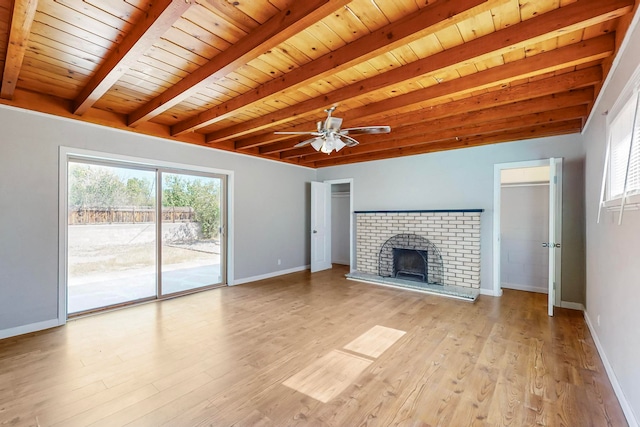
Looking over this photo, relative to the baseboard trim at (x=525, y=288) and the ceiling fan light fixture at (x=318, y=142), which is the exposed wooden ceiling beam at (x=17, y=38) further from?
the baseboard trim at (x=525, y=288)

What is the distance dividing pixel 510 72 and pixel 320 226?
4.88 meters

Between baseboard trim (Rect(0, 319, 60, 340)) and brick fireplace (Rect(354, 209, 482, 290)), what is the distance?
4808mm

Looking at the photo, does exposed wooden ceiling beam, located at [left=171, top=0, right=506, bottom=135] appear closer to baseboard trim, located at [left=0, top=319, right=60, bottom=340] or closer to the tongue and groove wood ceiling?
the tongue and groove wood ceiling

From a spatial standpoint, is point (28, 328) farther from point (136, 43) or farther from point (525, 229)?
point (525, 229)

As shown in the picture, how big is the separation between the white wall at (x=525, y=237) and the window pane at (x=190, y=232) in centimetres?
522

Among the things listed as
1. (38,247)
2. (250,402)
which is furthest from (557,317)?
(38,247)

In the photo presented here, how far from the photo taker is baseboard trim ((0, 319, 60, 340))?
3.16m

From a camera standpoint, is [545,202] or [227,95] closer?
[227,95]

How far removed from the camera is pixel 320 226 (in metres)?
6.88

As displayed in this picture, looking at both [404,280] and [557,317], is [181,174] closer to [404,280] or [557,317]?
[404,280]

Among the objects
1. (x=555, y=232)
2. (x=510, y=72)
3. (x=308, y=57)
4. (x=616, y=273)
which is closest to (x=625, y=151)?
(x=616, y=273)

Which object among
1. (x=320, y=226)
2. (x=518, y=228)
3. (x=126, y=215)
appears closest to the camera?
(x=126, y=215)

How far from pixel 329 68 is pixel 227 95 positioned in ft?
4.73

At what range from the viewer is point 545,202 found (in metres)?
4.96
